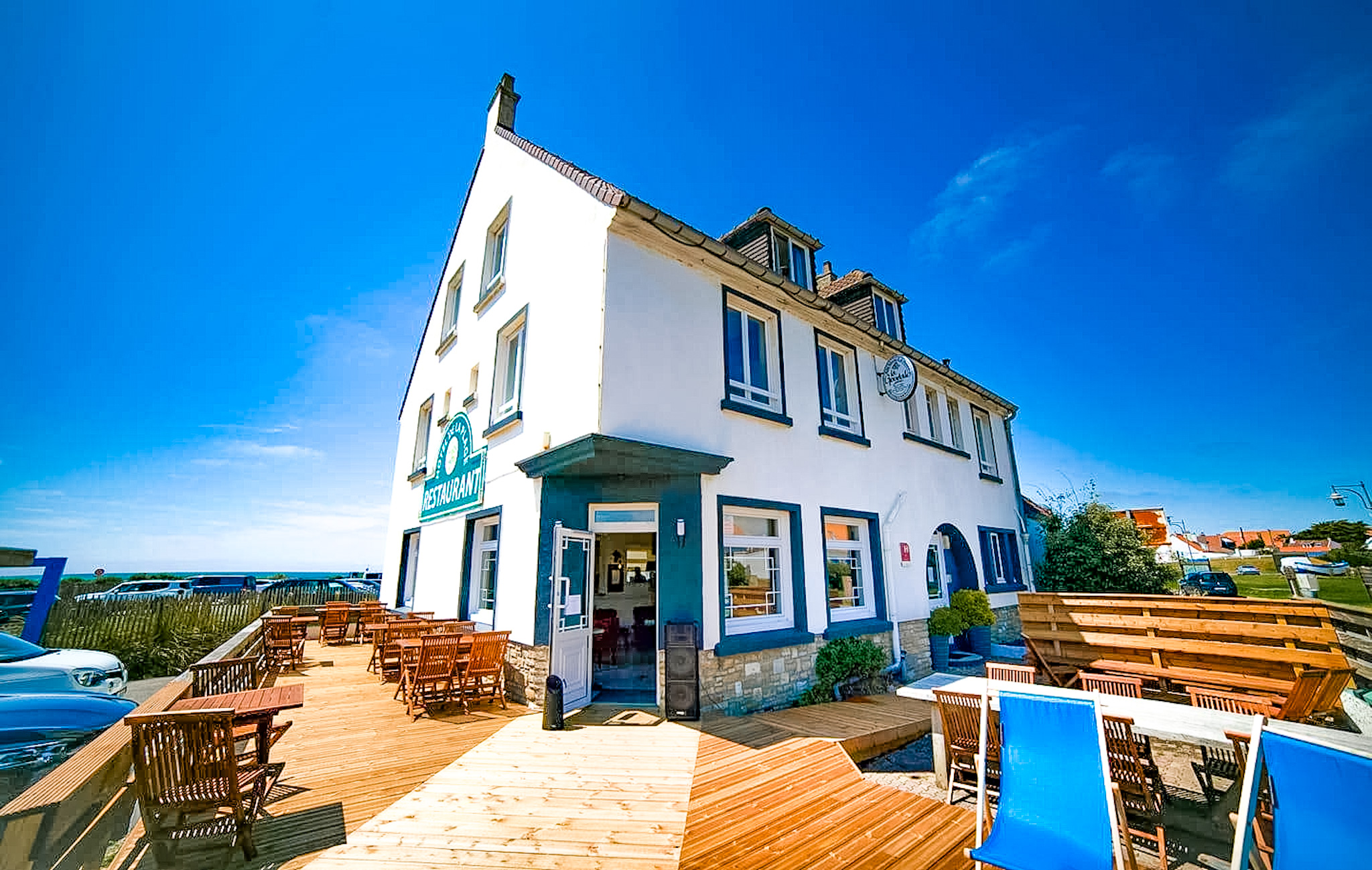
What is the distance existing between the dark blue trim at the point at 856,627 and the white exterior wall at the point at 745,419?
27 cm

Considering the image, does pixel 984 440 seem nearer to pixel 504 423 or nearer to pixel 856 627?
pixel 856 627

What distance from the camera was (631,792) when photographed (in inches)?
169

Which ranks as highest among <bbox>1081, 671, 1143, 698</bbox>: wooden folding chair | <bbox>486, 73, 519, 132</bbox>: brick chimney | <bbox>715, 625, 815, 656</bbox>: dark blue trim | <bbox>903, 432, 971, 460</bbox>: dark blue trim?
<bbox>486, 73, 519, 132</bbox>: brick chimney

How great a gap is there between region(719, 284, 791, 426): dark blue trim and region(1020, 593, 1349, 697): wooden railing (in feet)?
19.3

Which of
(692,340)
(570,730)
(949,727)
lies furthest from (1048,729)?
(692,340)

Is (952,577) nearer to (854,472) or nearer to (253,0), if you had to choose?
(854,472)

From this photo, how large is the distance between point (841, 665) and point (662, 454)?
4.86 m

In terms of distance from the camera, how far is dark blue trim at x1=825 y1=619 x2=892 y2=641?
328 inches

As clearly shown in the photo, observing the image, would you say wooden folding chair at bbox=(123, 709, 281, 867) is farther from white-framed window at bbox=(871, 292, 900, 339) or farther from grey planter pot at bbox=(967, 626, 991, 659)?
white-framed window at bbox=(871, 292, 900, 339)

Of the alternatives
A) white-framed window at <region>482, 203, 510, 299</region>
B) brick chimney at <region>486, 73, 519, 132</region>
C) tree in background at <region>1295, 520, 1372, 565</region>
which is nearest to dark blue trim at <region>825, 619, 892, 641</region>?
white-framed window at <region>482, 203, 510, 299</region>

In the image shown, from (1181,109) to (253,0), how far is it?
1629cm

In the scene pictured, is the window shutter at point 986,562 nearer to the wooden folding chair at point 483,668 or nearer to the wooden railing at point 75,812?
the wooden folding chair at point 483,668

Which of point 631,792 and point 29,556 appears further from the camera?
point 29,556

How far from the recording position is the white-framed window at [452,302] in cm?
1318
